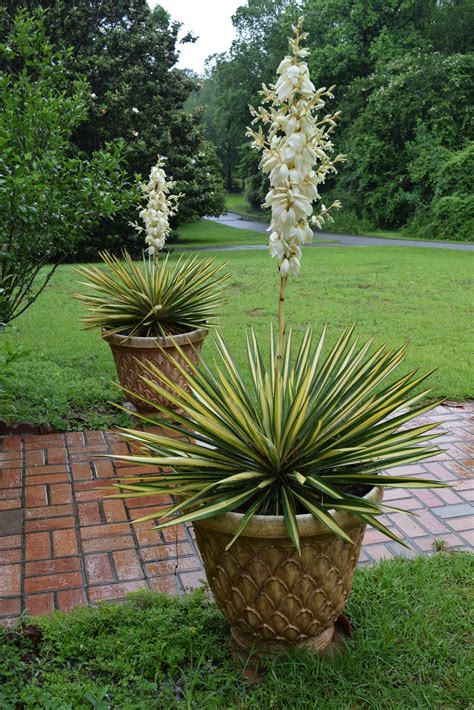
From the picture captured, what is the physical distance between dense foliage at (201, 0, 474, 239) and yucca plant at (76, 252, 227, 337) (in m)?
21.0

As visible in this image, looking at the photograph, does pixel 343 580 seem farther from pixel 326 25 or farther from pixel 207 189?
pixel 326 25

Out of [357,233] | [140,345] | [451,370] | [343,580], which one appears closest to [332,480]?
[343,580]

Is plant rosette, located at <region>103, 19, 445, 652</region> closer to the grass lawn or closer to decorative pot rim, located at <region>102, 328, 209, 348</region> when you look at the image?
the grass lawn

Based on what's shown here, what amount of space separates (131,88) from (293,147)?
19244mm

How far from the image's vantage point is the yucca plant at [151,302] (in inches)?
208

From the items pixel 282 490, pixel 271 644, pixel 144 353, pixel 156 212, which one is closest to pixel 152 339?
Answer: pixel 144 353

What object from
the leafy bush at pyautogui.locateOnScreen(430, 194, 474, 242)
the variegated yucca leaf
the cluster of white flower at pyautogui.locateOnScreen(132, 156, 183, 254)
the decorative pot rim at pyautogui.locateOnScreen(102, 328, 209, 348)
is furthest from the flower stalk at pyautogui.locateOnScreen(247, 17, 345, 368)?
the leafy bush at pyautogui.locateOnScreen(430, 194, 474, 242)

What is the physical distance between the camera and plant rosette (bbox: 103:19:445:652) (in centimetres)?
239

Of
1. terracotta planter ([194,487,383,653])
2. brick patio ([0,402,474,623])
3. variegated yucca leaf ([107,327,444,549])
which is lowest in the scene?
brick patio ([0,402,474,623])

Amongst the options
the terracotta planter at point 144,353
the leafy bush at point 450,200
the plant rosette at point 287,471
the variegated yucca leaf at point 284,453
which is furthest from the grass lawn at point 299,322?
the leafy bush at point 450,200

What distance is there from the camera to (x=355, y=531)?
2564mm

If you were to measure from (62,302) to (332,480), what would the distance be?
8.57 metres

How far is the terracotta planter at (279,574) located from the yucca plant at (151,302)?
2.86 metres

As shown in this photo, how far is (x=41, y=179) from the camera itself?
5.09m
